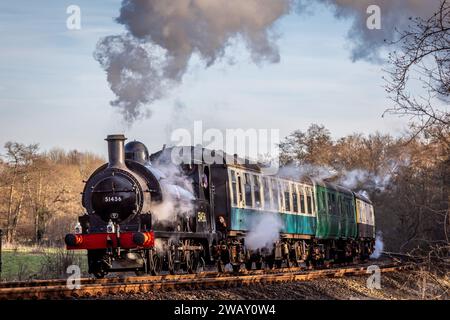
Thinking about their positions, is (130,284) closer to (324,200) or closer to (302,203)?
(302,203)

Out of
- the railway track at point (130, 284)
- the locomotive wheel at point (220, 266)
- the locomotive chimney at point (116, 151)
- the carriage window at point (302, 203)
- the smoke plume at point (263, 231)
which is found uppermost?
the locomotive chimney at point (116, 151)

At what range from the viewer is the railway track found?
1270 cm

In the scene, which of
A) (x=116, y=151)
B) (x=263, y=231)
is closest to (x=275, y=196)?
(x=263, y=231)

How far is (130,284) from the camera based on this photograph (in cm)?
→ 1371

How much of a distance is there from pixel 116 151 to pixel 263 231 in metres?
6.22

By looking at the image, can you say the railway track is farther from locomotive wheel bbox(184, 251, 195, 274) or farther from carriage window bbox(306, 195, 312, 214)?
carriage window bbox(306, 195, 312, 214)

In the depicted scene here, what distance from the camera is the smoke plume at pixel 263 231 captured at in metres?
21.0

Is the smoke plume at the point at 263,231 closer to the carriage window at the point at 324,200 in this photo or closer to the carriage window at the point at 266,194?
the carriage window at the point at 266,194

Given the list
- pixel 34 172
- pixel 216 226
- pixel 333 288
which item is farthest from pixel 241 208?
pixel 34 172

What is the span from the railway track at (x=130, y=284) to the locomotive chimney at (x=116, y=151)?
2523 millimetres

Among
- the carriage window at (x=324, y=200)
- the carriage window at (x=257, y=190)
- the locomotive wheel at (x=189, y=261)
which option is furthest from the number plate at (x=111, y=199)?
the carriage window at (x=324, y=200)
